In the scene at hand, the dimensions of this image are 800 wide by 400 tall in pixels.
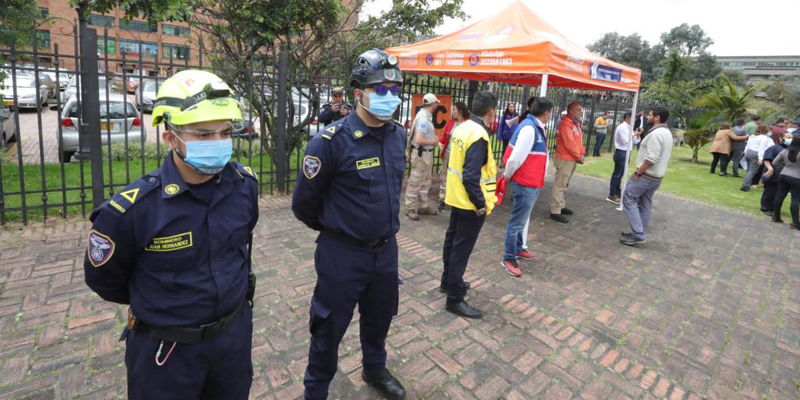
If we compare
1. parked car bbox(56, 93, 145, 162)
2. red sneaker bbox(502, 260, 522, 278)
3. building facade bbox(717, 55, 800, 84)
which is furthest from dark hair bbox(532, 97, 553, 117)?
building facade bbox(717, 55, 800, 84)

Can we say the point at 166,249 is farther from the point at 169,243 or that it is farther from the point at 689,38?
the point at 689,38

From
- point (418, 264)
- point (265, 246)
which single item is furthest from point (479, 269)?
point (265, 246)

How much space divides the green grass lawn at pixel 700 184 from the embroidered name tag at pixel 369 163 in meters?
9.58

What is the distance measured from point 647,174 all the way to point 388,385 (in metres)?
5.01

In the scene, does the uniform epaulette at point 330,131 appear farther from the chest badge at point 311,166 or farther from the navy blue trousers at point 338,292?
the navy blue trousers at point 338,292

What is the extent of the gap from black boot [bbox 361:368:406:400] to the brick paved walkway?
0.12 m

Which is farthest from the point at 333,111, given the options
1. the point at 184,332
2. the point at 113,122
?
the point at 113,122

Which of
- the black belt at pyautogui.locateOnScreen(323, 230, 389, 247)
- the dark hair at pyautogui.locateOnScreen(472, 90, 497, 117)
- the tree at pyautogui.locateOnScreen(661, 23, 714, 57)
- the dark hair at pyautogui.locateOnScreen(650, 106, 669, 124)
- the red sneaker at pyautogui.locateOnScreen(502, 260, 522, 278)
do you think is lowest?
the red sneaker at pyautogui.locateOnScreen(502, 260, 522, 278)

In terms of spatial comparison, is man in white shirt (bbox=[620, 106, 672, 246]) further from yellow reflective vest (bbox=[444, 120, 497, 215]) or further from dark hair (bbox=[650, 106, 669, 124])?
yellow reflective vest (bbox=[444, 120, 497, 215])

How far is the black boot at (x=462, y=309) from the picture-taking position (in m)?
3.89

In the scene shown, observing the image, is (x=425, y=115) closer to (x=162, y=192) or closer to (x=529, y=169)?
(x=529, y=169)

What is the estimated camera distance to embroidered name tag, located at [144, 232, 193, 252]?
158cm

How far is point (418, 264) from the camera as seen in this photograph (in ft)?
16.4

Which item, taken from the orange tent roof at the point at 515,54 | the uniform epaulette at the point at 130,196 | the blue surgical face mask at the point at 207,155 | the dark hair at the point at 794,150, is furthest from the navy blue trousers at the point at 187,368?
the dark hair at the point at 794,150
